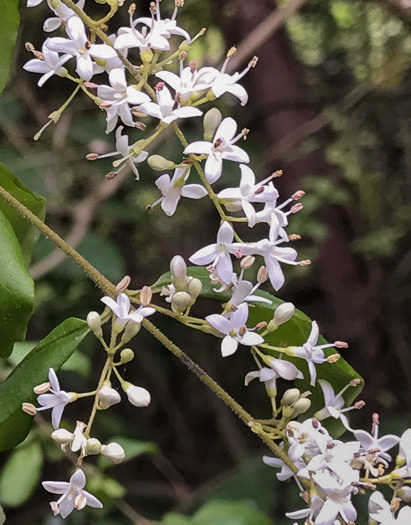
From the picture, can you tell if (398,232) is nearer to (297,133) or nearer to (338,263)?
(338,263)

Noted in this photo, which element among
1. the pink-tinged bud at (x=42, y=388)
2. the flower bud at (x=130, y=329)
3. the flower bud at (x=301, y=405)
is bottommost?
the flower bud at (x=301, y=405)

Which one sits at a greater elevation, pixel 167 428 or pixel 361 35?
pixel 361 35

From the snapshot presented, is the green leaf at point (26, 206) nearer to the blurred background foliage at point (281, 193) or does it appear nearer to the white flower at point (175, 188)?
the white flower at point (175, 188)

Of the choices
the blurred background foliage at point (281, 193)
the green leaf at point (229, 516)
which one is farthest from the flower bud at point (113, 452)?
the blurred background foliage at point (281, 193)

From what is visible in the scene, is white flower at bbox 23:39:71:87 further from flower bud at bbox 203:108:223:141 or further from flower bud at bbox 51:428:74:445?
flower bud at bbox 51:428:74:445

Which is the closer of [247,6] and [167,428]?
[247,6]

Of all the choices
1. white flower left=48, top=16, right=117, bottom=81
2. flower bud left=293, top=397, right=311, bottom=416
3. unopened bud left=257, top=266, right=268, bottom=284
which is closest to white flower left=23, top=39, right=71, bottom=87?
white flower left=48, top=16, right=117, bottom=81

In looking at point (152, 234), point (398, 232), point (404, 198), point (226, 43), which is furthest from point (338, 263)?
point (226, 43)
